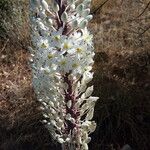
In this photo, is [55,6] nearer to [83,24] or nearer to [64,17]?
[64,17]

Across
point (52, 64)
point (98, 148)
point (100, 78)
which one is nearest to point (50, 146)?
point (98, 148)

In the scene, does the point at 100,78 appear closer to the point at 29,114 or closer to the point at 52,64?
the point at 29,114

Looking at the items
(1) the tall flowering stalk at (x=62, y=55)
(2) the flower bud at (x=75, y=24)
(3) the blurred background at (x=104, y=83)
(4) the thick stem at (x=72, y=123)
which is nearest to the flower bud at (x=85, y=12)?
(1) the tall flowering stalk at (x=62, y=55)

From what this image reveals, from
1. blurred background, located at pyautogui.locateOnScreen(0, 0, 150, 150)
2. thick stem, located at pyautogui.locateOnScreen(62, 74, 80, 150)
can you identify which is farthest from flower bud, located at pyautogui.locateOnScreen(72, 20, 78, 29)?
blurred background, located at pyautogui.locateOnScreen(0, 0, 150, 150)

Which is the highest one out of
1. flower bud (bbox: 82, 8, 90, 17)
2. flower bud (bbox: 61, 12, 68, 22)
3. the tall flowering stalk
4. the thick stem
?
flower bud (bbox: 82, 8, 90, 17)

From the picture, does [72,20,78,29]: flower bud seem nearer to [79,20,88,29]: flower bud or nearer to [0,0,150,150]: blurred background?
[79,20,88,29]: flower bud
